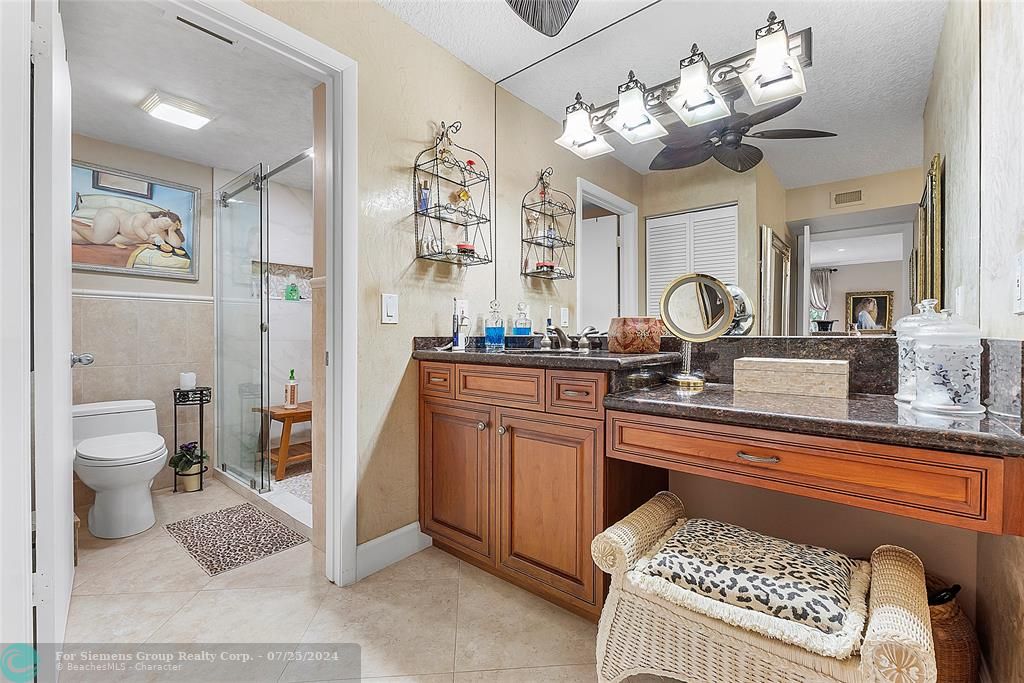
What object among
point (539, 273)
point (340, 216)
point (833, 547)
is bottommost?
point (833, 547)

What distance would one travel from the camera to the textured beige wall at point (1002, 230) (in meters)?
0.93

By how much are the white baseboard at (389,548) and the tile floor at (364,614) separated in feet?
0.13

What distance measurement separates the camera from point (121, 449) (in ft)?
7.44

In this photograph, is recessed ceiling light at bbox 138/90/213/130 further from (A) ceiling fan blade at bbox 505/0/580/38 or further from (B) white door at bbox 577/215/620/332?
(B) white door at bbox 577/215/620/332

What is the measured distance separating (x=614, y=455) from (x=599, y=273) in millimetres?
995

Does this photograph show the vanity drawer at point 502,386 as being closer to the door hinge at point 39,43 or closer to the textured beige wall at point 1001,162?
the textured beige wall at point 1001,162

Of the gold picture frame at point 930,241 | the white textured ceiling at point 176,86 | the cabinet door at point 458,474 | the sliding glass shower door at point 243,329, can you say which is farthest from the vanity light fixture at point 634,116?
the sliding glass shower door at point 243,329

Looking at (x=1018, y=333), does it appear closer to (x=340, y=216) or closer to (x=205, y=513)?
(x=340, y=216)

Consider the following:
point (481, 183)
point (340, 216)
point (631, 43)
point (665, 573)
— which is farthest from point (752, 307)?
point (340, 216)

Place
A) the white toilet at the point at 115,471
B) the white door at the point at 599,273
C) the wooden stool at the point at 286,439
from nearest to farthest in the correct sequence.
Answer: the white door at the point at 599,273, the white toilet at the point at 115,471, the wooden stool at the point at 286,439

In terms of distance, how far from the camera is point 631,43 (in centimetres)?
187

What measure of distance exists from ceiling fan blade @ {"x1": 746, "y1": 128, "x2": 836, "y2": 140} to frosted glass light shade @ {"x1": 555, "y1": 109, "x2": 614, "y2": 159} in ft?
1.94

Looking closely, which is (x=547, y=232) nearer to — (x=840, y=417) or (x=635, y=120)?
(x=635, y=120)

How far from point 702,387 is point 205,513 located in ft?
8.85
